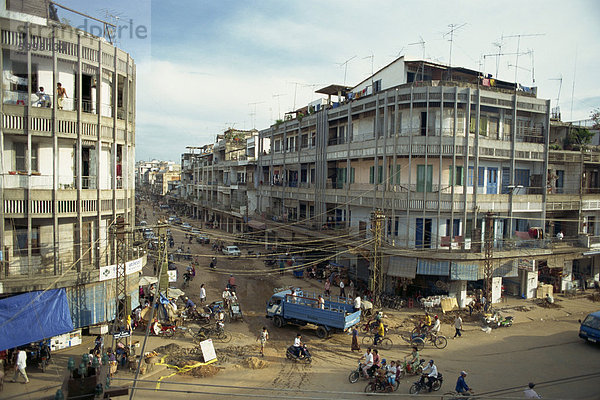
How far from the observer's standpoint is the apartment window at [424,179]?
89.6 ft

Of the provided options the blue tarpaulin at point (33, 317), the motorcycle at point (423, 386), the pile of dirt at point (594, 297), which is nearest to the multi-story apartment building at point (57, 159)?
the blue tarpaulin at point (33, 317)

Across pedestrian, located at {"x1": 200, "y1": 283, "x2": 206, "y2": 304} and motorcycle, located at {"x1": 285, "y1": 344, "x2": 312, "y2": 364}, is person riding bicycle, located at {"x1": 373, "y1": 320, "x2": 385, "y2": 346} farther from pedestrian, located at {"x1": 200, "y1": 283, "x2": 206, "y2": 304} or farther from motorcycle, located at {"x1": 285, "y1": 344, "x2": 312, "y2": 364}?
pedestrian, located at {"x1": 200, "y1": 283, "x2": 206, "y2": 304}

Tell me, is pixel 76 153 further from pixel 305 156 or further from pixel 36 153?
pixel 305 156

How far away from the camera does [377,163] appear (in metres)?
29.7

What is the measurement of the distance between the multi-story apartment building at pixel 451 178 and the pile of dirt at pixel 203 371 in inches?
575

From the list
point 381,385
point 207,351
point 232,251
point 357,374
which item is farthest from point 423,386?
point 232,251

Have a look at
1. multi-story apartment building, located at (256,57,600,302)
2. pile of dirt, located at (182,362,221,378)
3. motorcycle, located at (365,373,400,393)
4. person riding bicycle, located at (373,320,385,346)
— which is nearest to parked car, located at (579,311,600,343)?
multi-story apartment building, located at (256,57,600,302)

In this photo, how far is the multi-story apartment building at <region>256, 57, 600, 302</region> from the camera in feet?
88.2

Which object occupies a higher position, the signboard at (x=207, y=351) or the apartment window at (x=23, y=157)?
the apartment window at (x=23, y=157)

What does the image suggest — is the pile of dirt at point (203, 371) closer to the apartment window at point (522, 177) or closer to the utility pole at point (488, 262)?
the utility pole at point (488, 262)

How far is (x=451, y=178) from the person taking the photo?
27.0 meters

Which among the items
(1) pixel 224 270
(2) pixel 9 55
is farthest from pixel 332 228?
(2) pixel 9 55

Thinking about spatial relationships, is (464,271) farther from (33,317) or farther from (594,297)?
(33,317)

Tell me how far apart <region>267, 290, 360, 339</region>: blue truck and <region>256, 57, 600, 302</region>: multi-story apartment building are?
6.91 m
